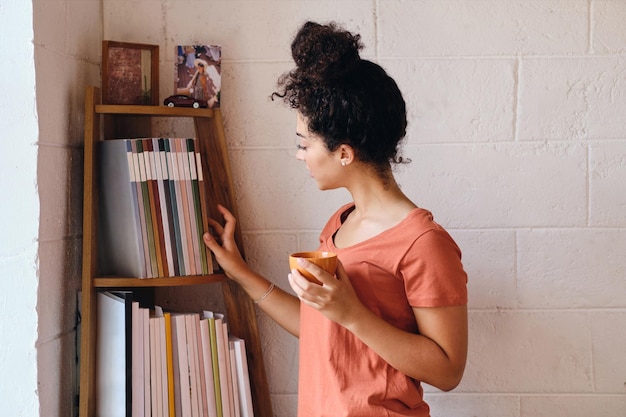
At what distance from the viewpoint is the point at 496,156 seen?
1916 millimetres

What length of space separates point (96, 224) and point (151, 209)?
150 millimetres

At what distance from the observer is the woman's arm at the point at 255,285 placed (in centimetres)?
180

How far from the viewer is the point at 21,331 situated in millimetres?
1571

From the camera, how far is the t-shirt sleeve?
1403 millimetres

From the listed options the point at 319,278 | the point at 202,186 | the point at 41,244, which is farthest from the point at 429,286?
the point at 41,244

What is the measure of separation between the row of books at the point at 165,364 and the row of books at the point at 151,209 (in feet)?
0.33

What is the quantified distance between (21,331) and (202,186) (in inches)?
21.2

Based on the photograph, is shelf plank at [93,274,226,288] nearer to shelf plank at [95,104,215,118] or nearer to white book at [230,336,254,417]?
white book at [230,336,254,417]

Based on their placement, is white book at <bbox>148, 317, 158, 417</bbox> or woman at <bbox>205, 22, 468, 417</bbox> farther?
white book at <bbox>148, 317, 158, 417</bbox>

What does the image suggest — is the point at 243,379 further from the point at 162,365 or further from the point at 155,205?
the point at 155,205

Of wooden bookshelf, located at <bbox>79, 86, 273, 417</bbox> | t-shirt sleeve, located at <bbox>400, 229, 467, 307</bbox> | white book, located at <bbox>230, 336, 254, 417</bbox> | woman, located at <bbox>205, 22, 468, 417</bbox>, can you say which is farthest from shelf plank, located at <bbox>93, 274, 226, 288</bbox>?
t-shirt sleeve, located at <bbox>400, 229, 467, 307</bbox>

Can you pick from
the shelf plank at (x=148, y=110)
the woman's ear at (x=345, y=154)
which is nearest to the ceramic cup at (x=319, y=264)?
the woman's ear at (x=345, y=154)

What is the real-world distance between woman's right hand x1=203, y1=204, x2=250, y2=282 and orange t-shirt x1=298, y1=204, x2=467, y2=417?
1.12ft

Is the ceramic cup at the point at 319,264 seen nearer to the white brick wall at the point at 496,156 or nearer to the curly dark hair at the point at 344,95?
the curly dark hair at the point at 344,95
